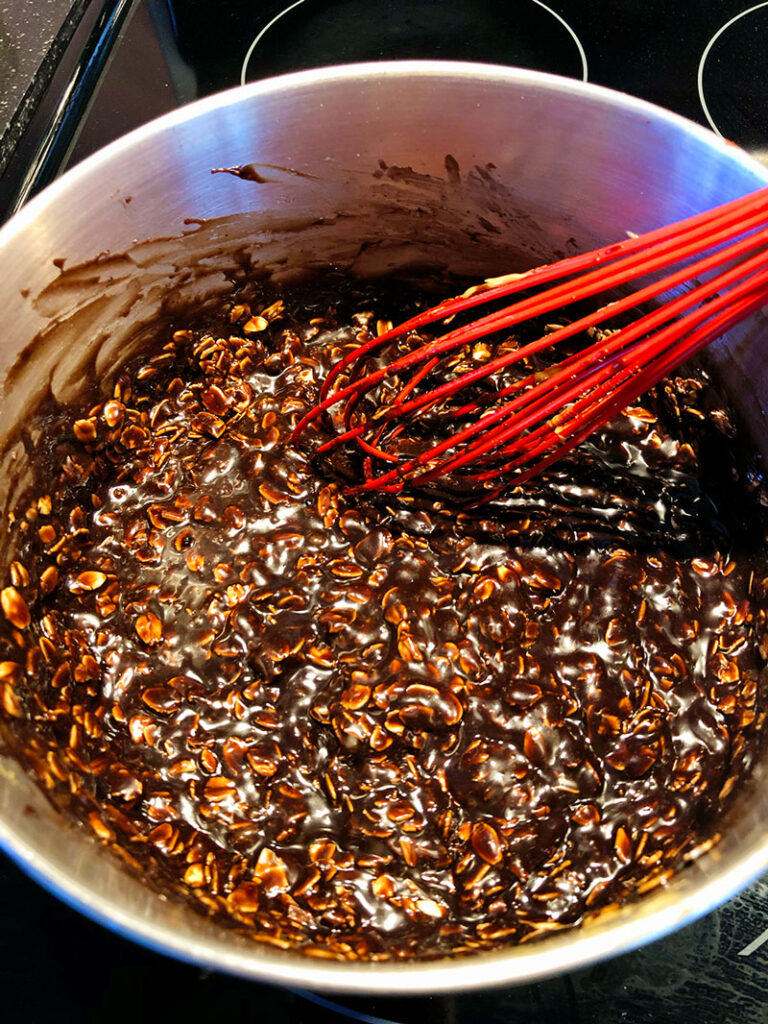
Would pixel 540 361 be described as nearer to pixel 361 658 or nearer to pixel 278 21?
pixel 361 658

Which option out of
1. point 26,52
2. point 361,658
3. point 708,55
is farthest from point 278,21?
point 361,658

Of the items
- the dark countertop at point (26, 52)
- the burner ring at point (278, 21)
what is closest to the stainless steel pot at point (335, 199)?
the dark countertop at point (26, 52)

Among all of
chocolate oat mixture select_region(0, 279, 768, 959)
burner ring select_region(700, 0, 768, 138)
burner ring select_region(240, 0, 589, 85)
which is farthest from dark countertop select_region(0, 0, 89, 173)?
burner ring select_region(700, 0, 768, 138)

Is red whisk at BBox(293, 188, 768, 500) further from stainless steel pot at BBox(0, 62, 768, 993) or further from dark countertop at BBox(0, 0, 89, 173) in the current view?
dark countertop at BBox(0, 0, 89, 173)

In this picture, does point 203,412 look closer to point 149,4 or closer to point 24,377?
point 24,377

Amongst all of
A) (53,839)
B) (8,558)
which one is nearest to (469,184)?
(8,558)
